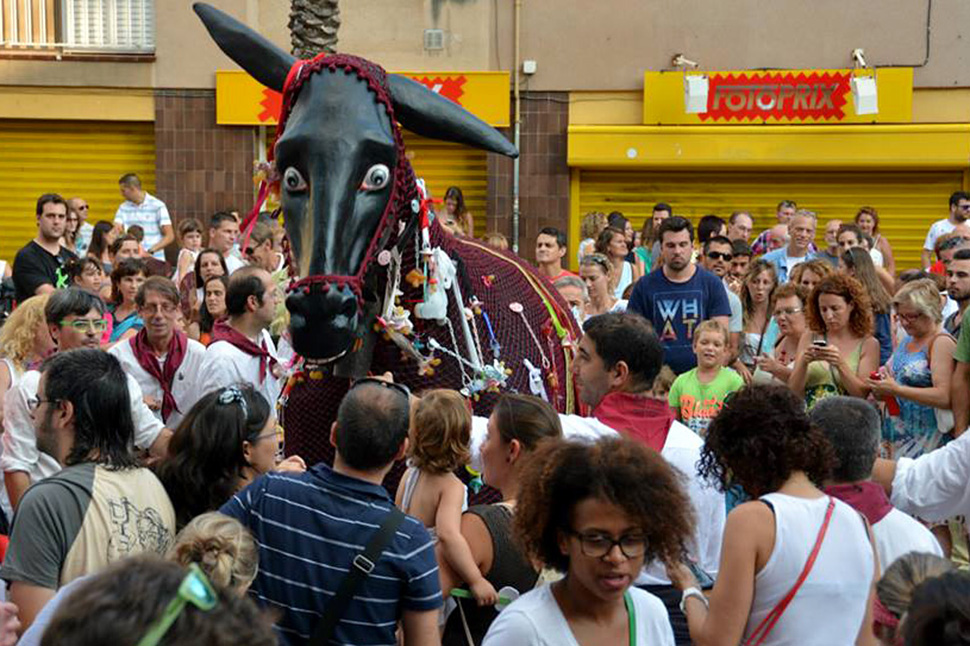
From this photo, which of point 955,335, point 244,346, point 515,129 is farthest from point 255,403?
point 515,129

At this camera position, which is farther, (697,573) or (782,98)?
(782,98)

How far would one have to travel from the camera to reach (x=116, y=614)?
6.53 feet

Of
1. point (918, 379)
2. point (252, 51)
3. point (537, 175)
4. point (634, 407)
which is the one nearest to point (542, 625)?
point (634, 407)

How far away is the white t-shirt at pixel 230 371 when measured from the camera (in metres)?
6.74

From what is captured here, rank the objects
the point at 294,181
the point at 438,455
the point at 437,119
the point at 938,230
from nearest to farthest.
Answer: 1. the point at 438,455
2. the point at 294,181
3. the point at 437,119
4. the point at 938,230

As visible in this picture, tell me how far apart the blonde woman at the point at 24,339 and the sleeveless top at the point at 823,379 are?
14.2ft

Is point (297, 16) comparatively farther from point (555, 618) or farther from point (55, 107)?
point (555, 618)

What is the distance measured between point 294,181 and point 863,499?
8.02 ft

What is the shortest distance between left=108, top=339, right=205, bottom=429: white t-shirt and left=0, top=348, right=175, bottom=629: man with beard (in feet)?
8.53

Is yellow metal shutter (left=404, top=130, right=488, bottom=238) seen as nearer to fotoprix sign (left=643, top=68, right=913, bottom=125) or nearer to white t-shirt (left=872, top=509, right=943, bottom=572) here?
fotoprix sign (left=643, top=68, right=913, bottom=125)

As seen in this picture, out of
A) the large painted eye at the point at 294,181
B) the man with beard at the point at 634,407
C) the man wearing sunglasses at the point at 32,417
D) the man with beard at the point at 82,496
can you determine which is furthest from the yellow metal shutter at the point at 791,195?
the man with beard at the point at 82,496

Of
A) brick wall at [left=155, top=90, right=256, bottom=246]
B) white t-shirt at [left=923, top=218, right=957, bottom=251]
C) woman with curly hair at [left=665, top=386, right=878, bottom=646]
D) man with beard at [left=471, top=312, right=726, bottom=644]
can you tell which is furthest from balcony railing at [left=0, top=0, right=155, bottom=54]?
woman with curly hair at [left=665, top=386, right=878, bottom=646]

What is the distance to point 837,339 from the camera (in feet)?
26.3

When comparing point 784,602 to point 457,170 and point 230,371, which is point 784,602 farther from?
point 457,170
